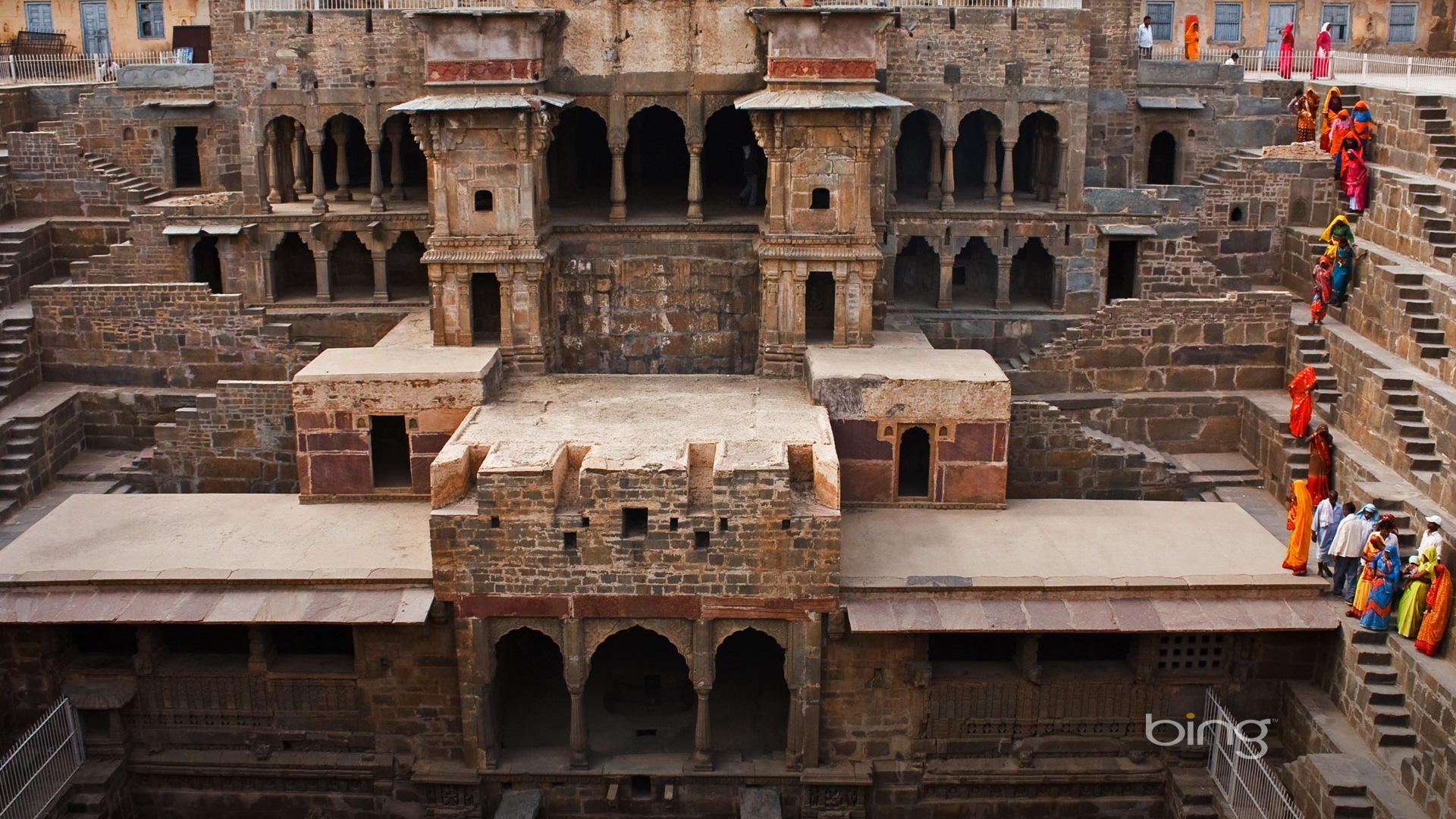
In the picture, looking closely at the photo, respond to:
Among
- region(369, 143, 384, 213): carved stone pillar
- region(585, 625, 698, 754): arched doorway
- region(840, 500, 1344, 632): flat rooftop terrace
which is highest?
region(369, 143, 384, 213): carved stone pillar

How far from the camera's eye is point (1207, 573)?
19.6m

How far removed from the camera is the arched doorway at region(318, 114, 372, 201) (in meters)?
29.6

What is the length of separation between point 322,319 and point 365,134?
11.6 ft

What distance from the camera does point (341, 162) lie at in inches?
1187

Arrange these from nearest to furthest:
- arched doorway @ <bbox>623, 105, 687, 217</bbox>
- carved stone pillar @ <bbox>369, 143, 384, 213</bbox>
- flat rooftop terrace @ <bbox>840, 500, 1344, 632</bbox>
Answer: flat rooftop terrace @ <bbox>840, 500, 1344, 632</bbox> → carved stone pillar @ <bbox>369, 143, 384, 213</bbox> → arched doorway @ <bbox>623, 105, 687, 217</bbox>

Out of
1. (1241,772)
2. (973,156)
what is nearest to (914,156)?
(973,156)

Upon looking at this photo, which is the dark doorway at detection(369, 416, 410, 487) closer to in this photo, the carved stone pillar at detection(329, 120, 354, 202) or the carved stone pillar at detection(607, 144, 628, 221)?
the carved stone pillar at detection(607, 144, 628, 221)

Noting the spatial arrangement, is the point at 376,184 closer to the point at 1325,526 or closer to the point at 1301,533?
the point at 1301,533

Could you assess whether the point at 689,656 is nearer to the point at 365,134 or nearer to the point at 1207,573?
the point at 1207,573

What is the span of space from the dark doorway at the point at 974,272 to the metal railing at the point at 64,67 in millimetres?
17515

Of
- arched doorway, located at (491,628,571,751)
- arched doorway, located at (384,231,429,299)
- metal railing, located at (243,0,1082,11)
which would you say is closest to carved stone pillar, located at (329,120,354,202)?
arched doorway, located at (384,231,429,299)

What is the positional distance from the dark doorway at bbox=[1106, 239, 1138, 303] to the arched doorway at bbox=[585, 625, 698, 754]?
12060mm

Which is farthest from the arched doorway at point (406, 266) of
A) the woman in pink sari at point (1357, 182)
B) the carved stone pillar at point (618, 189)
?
the woman in pink sari at point (1357, 182)

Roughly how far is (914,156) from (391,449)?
13.2m
